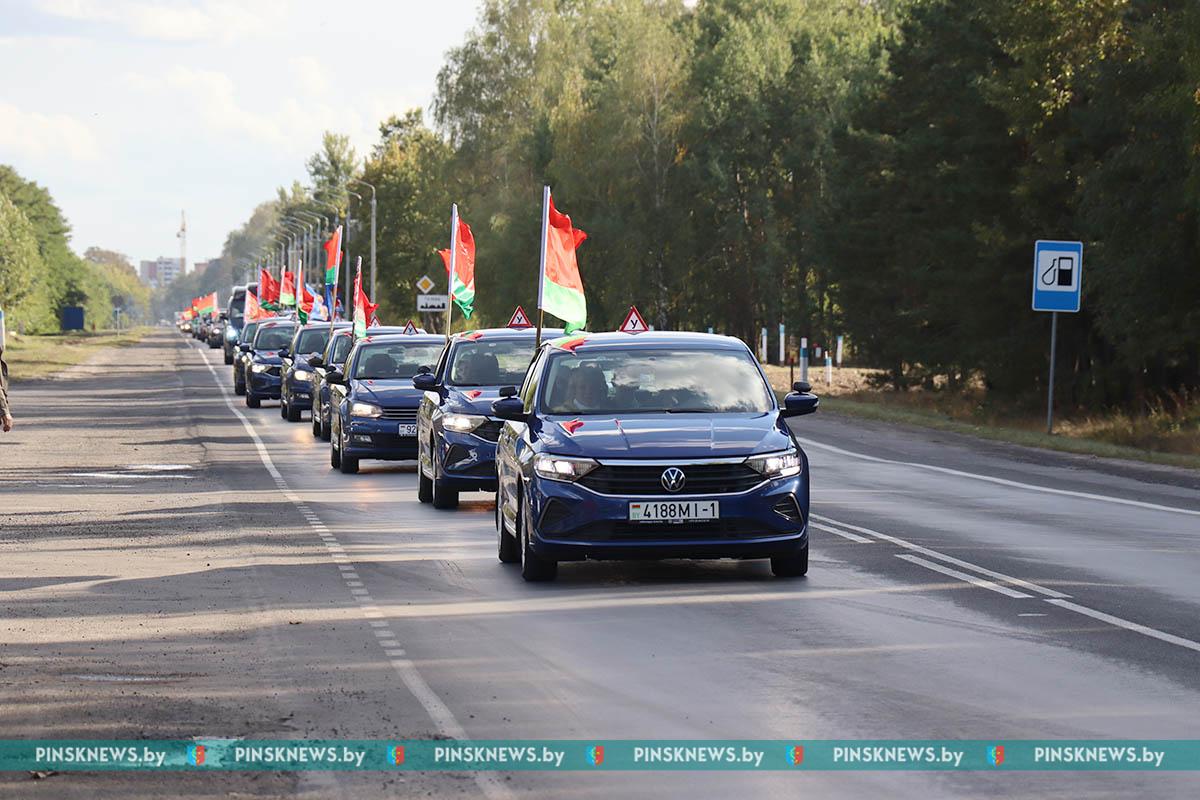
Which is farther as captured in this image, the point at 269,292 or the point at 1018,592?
the point at 269,292

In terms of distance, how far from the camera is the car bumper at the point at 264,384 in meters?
44.2

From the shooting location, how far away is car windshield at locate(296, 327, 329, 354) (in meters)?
40.7

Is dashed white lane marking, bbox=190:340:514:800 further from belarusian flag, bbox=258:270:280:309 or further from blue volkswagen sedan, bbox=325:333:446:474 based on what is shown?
belarusian flag, bbox=258:270:280:309

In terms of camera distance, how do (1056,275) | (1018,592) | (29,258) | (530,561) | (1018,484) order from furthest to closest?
(29,258)
(1056,275)
(1018,484)
(530,561)
(1018,592)

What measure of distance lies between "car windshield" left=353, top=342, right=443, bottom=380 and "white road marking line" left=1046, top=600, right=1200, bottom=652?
1551 centimetres

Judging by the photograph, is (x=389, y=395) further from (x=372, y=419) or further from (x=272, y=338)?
(x=272, y=338)

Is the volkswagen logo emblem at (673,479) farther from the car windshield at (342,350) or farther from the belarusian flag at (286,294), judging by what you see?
the belarusian flag at (286,294)

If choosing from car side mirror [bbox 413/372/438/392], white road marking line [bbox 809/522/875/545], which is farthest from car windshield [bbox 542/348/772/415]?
car side mirror [bbox 413/372/438/392]

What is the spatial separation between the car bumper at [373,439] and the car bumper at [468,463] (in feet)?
17.3

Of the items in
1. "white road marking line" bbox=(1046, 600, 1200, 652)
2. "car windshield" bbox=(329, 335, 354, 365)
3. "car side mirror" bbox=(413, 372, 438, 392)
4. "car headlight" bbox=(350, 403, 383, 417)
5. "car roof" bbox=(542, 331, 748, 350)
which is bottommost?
"white road marking line" bbox=(1046, 600, 1200, 652)

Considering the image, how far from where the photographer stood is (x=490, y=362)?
21953mm

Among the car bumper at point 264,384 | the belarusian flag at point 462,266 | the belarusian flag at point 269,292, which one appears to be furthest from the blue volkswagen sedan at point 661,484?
the belarusian flag at point 269,292

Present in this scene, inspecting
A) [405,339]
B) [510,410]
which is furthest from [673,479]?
[405,339]

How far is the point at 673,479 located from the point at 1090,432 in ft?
74.5
